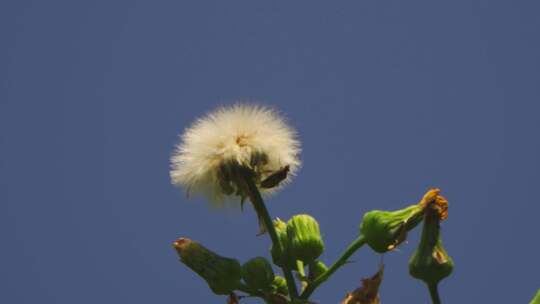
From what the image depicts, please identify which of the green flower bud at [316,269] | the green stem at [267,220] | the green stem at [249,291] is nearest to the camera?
the green stem at [267,220]

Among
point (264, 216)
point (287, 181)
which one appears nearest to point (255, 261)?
point (264, 216)

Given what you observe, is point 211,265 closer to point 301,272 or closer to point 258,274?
point 258,274

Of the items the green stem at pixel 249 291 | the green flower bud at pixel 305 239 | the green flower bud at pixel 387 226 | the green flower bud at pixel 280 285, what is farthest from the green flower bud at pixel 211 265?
the green flower bud at pixel 387 226

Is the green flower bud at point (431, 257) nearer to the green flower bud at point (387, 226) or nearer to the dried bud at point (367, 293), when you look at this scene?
the green flower bud at point (387, 226)

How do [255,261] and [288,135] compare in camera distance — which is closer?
[255,261]

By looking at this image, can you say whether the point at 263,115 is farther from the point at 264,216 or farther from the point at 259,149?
the point at 264,216

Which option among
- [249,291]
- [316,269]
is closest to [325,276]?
[316,269]
